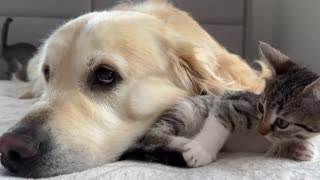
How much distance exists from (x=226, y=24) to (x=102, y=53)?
1.89 m

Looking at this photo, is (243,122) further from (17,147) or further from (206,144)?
(17,147)

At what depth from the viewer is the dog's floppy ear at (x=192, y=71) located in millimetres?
1420

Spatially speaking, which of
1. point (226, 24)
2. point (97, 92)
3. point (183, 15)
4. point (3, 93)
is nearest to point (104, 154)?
point (97, 92)

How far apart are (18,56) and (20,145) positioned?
1963 mm

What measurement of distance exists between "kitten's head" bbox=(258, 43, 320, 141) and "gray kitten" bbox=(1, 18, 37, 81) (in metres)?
1.84

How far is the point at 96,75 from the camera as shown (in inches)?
49.6

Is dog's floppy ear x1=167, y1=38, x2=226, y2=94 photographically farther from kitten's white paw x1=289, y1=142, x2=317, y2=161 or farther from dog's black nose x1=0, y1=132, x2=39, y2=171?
dog's black nose x1=0, y1=132, x2=39, y2=171

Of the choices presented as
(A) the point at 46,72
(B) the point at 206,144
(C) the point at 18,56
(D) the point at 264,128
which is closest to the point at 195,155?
(B) the point at 206,144

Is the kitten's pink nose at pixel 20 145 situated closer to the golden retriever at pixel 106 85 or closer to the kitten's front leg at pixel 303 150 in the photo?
the golden retriever at pixel 106 85

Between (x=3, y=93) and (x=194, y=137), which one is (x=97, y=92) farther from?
(x=3, y=93)

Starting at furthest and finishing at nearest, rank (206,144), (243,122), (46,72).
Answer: (46,72), (243,122), (206,144)

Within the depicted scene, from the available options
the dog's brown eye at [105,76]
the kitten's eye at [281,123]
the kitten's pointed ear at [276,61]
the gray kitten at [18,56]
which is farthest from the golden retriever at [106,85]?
the gray kitten at [18,56]

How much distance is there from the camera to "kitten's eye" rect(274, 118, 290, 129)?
1200mm

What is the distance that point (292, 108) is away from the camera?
1.19 meters
